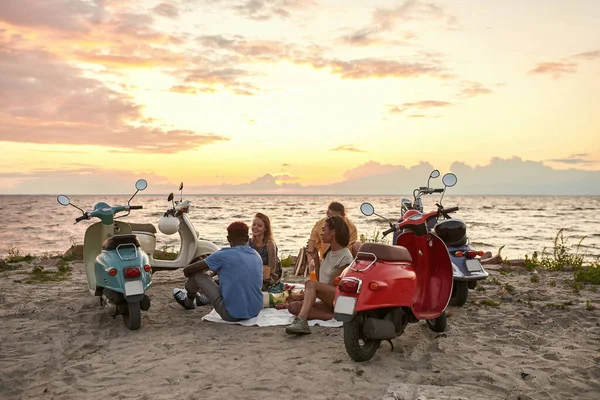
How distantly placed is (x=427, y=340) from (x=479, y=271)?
1.78m

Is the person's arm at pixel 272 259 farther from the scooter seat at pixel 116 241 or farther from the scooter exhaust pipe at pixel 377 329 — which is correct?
the scooter exhaust pipe at pixel 377 329

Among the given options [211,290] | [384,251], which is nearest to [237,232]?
[211,290]

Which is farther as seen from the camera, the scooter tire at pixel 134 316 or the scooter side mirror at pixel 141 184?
the scooter side mirror at pixel 141 184

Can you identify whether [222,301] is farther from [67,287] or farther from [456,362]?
[67,287]

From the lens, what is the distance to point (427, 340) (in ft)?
16.7

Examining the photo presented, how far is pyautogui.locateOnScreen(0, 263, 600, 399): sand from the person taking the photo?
3.82 meters

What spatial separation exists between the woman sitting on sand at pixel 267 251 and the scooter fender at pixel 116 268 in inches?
71.8

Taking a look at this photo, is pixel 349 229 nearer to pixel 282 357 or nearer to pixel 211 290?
pixel 211 290

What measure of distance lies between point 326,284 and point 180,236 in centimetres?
335

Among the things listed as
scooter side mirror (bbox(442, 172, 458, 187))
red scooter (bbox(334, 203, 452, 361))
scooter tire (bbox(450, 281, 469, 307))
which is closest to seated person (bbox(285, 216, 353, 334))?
red scooter (bbox(334, 203, 452, 361))

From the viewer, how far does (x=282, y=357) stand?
4516mm

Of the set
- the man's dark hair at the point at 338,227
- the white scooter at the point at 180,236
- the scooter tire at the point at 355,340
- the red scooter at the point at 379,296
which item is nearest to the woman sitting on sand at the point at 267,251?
the white scooter at the point at 180,236

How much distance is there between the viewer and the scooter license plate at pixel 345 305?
4.18 m

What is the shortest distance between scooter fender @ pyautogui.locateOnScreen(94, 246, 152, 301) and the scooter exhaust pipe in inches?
98.7
